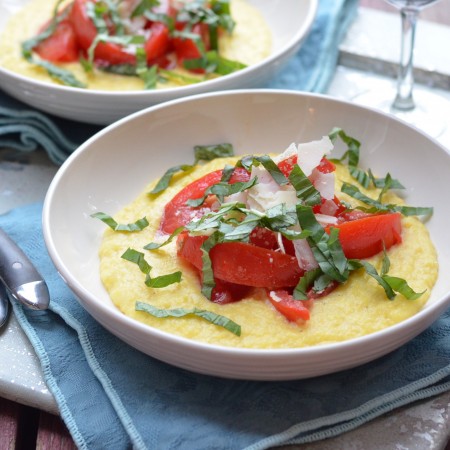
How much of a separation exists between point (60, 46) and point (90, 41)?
5.3 inches

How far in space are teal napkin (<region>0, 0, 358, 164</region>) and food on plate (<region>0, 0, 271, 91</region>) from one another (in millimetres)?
171

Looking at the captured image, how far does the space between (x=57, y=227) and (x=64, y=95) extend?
2.61 feet

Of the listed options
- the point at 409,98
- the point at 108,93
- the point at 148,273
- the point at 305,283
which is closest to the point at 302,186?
the point at 305,283

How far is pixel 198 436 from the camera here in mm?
2020

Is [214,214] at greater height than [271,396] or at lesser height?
greater

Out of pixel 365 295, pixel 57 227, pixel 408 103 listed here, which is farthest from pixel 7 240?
pixel 408 103

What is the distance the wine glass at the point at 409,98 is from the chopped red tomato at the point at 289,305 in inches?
58.2

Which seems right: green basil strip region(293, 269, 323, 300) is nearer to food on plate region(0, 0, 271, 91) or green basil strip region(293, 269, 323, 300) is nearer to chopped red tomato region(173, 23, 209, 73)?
food on plate region(0, 0, 271, 91)

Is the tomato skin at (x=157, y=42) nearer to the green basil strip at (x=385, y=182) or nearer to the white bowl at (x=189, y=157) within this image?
the white bowl at (x=189, y=157)

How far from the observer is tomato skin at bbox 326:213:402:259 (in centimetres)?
231

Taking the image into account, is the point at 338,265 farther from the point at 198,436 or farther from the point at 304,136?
the point at 304,136

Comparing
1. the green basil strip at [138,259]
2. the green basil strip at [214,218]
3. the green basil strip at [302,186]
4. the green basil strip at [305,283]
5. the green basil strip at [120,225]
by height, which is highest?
the green basil strip at [302,186]

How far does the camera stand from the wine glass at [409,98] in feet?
11.1

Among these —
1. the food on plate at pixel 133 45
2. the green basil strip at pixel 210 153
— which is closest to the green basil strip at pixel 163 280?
the green basil strip at pixel 210 153
